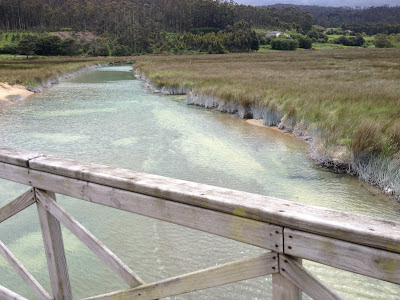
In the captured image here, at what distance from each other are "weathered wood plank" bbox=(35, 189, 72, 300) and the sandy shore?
57.9 ft

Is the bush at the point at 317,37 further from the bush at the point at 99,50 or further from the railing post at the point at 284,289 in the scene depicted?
the railing post at the point at 284,289

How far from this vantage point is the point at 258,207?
3.79ft

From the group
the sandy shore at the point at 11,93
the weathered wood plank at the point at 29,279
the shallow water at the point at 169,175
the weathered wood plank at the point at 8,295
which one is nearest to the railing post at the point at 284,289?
the weathered wood plank at the point at 29,279

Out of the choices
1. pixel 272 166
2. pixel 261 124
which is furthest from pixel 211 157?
pixel 261 124

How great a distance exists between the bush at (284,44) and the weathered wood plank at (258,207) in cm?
10087

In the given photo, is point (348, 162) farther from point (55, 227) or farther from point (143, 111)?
point (143, 111)

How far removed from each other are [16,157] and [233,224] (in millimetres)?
1371

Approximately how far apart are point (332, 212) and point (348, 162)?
6.50m

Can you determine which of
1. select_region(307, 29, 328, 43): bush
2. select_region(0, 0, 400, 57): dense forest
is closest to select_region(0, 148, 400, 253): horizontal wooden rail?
select_region(0, 0, 400, 57): dense forest

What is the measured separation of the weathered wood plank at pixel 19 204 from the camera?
75.4 inches

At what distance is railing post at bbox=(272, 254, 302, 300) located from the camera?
1158 mm

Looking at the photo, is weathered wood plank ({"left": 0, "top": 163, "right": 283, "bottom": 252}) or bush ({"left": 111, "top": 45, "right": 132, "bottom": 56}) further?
bush ({"left": 111, "top": 45, "right": 132, "bottom": 56})

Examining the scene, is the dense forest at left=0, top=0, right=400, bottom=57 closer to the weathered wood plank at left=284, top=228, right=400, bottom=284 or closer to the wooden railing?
the wooden railing

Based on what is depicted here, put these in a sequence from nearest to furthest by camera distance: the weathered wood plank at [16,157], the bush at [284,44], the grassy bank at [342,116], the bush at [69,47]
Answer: the weathered wood plank at [16,157], the grassy bank at [342,116], the bush at [69,47], the bush at [284,44]
